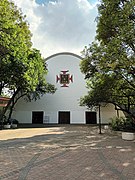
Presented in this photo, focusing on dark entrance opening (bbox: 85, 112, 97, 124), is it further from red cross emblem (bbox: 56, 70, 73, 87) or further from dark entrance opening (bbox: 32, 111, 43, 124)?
dark entrance opening (bbox: 32, 111, 43, 124)

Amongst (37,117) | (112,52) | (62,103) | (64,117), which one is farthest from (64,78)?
(112,52)

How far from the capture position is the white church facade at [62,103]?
28109 mm

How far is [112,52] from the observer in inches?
400

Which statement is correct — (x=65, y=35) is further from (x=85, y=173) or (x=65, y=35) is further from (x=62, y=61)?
(x=62, y=61)

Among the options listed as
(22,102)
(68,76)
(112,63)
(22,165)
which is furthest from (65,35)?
(22,102)

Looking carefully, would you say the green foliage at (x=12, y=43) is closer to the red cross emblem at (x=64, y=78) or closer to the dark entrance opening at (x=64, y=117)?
the red cross emblem at (x=64, y=78)

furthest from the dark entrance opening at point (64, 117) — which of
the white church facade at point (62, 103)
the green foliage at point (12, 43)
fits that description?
the green foliage at point (12, 43)

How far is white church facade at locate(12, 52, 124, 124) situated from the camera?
2811cm

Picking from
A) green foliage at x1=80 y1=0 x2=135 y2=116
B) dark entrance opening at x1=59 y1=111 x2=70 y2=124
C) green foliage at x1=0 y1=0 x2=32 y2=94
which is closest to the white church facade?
dark entrance opening at x1=59 y1=111 x2=70 y2=124

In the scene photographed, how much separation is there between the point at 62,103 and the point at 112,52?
1914 cm

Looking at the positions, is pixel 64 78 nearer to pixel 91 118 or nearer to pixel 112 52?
pixel 91 118

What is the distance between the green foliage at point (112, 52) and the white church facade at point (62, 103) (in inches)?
510

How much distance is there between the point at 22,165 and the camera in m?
5.93

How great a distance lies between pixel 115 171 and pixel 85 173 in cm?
89
